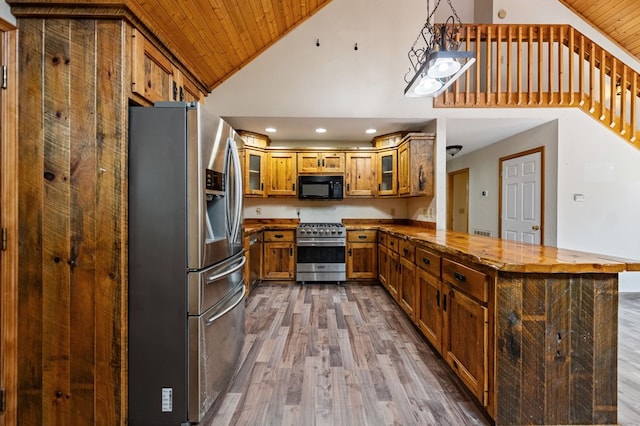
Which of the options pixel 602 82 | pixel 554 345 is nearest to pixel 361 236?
Result: pixel 554 345

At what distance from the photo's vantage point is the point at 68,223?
1.42 meters

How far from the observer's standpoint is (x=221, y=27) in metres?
→ 2.76

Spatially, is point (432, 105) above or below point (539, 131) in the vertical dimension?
above

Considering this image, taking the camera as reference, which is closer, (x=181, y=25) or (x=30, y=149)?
(x=30, y=149)

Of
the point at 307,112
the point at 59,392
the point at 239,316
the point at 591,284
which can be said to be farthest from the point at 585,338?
the point at 307,112

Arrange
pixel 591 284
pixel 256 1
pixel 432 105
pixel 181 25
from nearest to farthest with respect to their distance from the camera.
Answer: pixel 591 284 → pixel 181 25 → pixel 256 1 → pixel 432 105

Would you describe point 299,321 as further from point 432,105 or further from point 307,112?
point 432,105

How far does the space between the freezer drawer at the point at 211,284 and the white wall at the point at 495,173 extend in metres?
3.92

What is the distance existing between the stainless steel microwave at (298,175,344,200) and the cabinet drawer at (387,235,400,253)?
1.23 m

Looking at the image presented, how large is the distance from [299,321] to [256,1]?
3.30 metres

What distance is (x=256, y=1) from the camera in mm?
2818

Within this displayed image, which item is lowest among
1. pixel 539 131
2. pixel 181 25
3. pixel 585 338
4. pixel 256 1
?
pixel 585 338

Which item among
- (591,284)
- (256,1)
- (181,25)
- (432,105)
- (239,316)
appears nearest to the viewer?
(591,284)

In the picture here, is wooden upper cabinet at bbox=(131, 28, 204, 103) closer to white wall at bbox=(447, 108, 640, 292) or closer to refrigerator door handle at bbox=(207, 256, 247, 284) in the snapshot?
refrigerator door handle at bbox=(207, 256, 247, 284)
